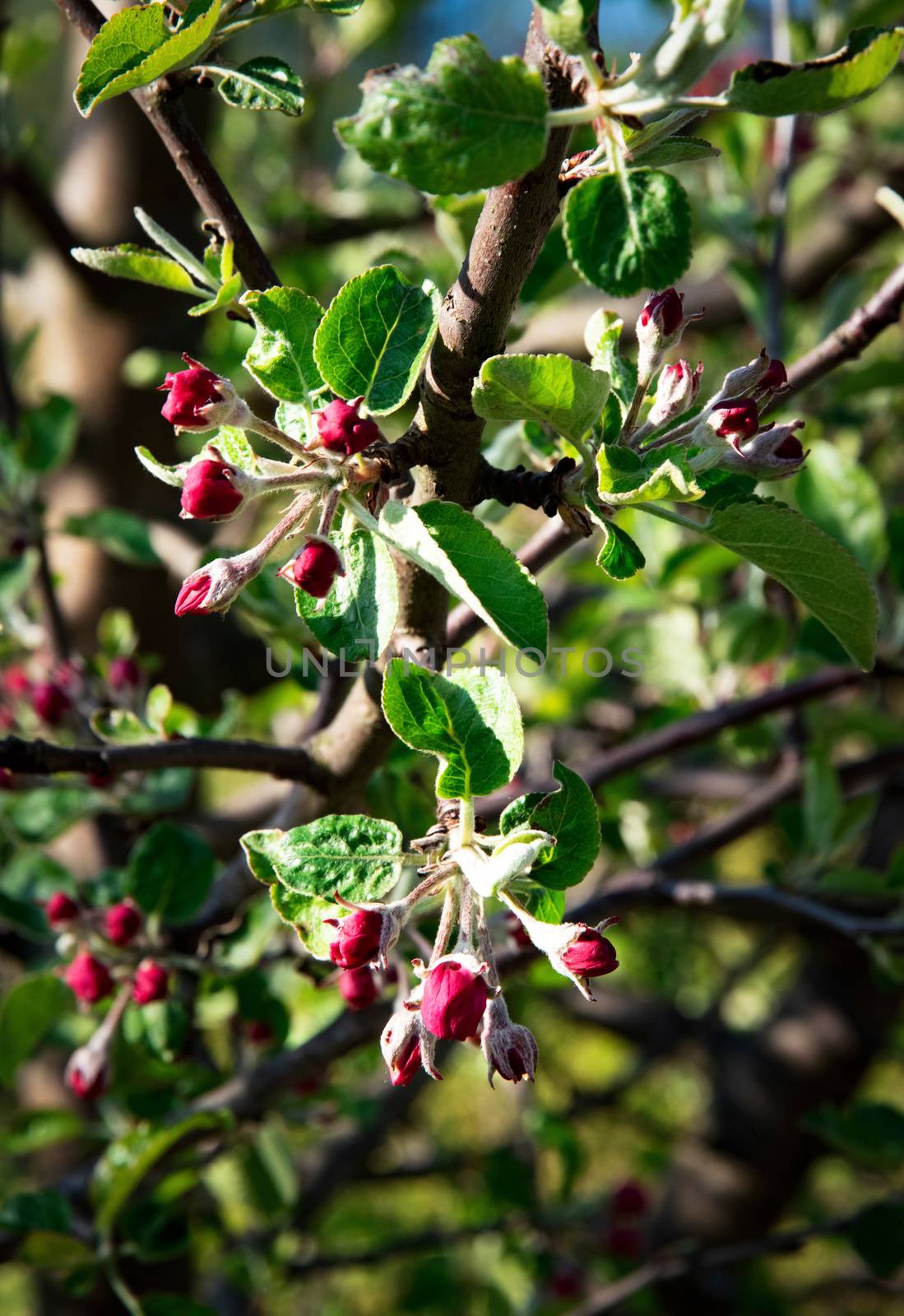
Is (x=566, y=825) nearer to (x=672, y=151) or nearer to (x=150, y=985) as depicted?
(x=672, y=151)

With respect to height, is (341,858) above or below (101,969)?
above

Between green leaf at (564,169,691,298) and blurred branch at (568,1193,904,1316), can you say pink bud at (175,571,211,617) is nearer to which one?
green leaf at (564,169,691,298)

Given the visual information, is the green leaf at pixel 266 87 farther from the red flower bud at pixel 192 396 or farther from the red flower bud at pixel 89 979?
the red flower bud at pixel 89 979

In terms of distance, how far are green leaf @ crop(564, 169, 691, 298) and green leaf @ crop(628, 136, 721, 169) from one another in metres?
0.02

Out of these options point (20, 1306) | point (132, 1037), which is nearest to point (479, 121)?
point (132, 1037)

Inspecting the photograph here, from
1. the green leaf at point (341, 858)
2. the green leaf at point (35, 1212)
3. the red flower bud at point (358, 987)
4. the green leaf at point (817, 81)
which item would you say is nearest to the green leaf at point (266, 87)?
the green leaf at point (817, 81)

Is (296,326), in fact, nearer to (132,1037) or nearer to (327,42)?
(132,1037)

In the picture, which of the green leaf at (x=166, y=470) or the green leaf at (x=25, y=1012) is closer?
the green leaf at (x=166, y=470)

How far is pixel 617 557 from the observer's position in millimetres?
563

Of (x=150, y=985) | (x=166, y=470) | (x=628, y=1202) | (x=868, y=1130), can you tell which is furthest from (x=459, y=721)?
(x=628, y=1202)

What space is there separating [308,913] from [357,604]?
0.16 m

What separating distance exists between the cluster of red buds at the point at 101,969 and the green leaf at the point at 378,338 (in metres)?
0.55

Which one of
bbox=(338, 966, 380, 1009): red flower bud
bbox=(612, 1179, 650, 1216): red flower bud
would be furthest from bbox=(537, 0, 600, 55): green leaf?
bbox=(612, 1179, 650, 1216): red flower bud

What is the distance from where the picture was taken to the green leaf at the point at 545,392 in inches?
19.7
